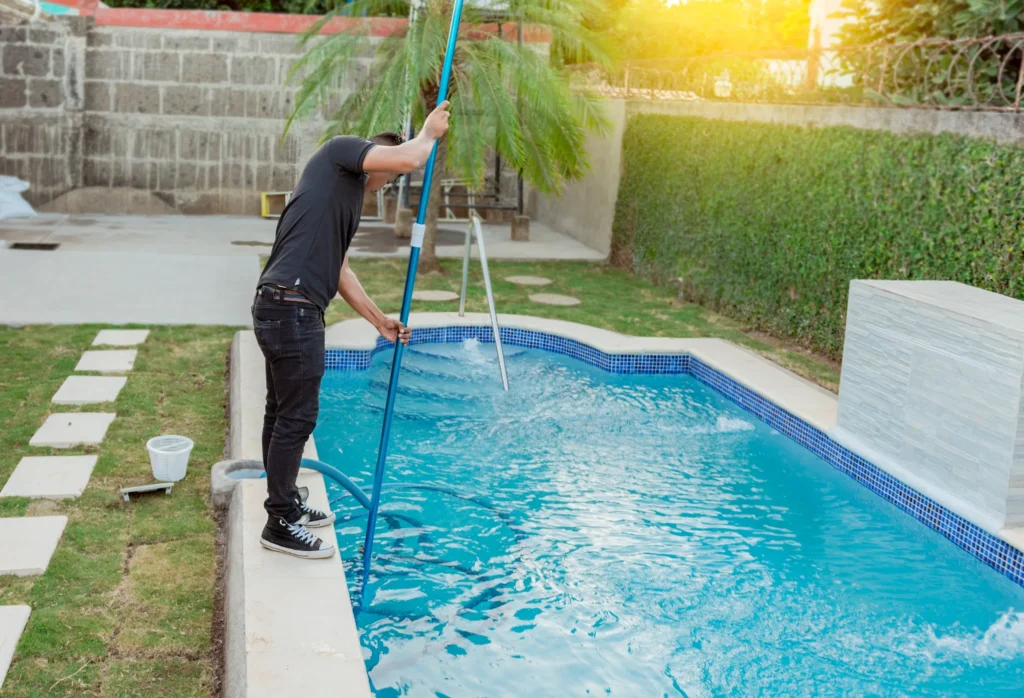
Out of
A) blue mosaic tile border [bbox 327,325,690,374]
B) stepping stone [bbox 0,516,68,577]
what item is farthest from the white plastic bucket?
blue mosaic tile border [bbox 327,325,690,374]

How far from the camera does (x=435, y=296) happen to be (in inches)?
392

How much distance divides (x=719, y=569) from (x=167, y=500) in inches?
99.2

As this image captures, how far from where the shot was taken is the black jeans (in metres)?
3.72

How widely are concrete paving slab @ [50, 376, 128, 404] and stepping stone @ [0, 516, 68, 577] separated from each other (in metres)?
1.81

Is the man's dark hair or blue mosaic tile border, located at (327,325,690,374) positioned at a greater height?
the man's dark hair

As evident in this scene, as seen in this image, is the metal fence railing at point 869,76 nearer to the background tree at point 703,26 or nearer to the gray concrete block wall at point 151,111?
the gray concrete block wall at point 151,111

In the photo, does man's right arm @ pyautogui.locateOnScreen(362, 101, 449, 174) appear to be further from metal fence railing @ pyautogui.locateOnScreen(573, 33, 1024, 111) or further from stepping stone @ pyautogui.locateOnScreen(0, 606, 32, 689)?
metal fence railing @ pyautogui.locateOnScreen(573, 33, 1024, 111)

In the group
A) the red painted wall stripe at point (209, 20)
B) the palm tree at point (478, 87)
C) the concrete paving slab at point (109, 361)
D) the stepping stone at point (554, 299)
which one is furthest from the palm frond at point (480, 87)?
the red painted wall stripe at point (209, 20)

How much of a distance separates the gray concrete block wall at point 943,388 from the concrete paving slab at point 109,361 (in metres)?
4.48

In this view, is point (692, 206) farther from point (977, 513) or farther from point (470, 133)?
point (977, 513)

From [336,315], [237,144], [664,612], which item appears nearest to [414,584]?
[664,612]

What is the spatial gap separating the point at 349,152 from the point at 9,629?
191 centimetres

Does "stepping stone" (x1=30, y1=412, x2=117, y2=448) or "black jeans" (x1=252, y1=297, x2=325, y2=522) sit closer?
"black jeans" (x1=252, y1=297, x2=325, y2=522)

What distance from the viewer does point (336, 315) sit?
354 inches
